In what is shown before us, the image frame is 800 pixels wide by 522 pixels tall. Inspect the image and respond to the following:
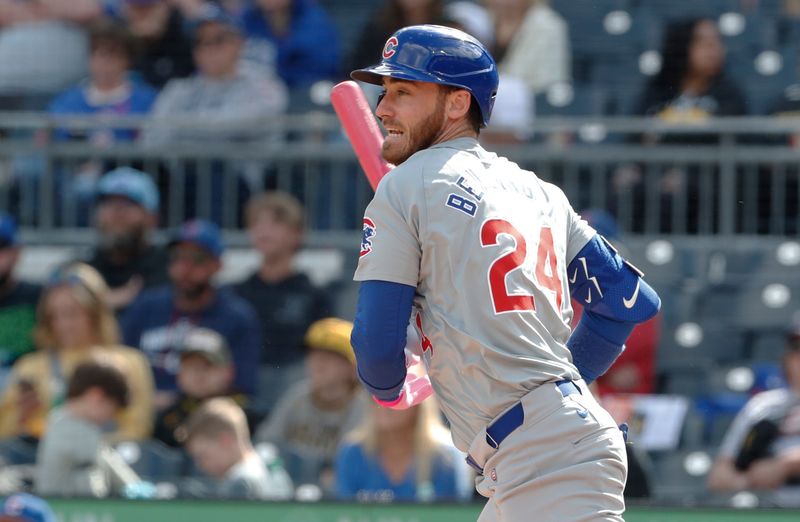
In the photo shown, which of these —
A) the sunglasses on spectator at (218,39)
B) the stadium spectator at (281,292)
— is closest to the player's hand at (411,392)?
the stadium spectator at (281,292)

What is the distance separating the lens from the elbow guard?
342 cm

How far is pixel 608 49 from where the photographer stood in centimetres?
865

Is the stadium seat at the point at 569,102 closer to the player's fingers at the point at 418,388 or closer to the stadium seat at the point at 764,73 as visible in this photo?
the stadium seat at the point at 764,73

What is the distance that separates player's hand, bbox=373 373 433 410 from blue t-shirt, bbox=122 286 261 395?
12.5ft

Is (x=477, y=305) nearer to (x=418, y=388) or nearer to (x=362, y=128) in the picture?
(x=418, y=388)

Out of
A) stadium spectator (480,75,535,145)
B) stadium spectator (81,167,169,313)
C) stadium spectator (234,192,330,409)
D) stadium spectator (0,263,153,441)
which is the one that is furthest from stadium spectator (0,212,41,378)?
stadium spectator (480,75,535,145)

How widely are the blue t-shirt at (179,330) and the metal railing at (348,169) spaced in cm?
81

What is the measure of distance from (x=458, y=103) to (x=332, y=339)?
3.65m

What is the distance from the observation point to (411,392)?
339 cm

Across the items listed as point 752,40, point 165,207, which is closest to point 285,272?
point 165,207

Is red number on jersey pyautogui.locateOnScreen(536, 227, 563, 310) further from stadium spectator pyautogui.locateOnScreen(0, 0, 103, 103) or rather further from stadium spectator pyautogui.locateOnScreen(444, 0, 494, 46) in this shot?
stadium spectator pyautogui.locateOnScreen(0, 0, 103, 103)

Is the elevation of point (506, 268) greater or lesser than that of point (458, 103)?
lesser

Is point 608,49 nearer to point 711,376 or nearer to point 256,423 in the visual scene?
point 711,376

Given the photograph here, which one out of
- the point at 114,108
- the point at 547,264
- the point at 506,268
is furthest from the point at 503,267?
the point at 114,108
